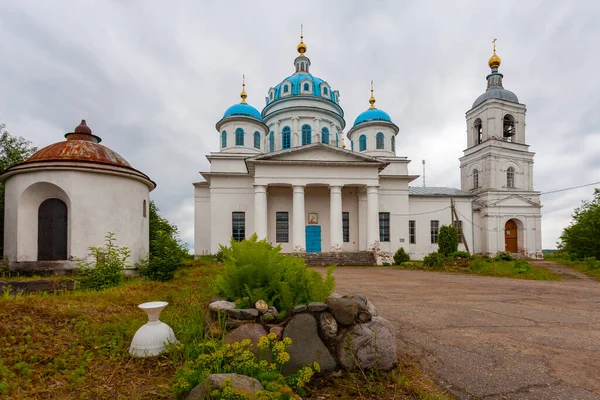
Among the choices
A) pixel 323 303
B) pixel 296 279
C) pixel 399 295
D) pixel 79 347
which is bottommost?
pixel 399 295

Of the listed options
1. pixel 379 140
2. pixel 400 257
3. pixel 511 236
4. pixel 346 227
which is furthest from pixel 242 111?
pixel 511 236

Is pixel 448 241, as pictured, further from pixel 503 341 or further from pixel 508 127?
pixel 508 127

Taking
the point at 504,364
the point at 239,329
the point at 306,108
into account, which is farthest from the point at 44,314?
the point at 306,108

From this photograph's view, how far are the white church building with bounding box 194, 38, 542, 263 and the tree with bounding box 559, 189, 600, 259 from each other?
5.61m

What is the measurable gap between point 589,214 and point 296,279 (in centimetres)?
2136

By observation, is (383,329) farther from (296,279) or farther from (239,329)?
(239,329)

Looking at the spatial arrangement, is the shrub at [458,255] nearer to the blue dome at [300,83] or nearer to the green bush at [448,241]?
the green bush at [448,241]

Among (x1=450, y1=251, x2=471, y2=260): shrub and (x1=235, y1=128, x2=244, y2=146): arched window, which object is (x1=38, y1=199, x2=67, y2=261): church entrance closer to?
(x1=235, y1=128, x2=244, y2=146): arched window

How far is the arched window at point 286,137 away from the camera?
968 inches

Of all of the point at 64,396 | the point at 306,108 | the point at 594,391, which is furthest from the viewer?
the point at 306,108

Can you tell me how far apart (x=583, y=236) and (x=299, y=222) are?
1608cm

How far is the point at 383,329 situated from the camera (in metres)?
3.15

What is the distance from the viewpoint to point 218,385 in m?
2.19

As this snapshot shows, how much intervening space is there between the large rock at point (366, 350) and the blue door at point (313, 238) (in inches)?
688
